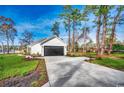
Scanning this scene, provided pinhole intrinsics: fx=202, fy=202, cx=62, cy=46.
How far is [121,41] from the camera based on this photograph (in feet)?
22.7

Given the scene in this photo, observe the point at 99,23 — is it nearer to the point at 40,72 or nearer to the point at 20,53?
the point at 40,72

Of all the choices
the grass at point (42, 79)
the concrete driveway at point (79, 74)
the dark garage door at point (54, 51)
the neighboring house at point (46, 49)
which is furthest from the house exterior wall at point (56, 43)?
the grass at point (42, 79)

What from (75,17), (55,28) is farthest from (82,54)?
(55,28)

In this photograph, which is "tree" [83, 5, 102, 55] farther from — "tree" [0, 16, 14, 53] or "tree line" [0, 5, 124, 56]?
"tree" [0, 16, 14, 53]

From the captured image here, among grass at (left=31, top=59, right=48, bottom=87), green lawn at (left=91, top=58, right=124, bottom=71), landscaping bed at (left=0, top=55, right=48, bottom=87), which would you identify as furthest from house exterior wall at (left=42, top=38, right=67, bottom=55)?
grass at (left=31, top=59, right=48, bottom=87)

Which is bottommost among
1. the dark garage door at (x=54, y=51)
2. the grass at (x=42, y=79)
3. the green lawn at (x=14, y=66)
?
the grass at (x=42, y=79)

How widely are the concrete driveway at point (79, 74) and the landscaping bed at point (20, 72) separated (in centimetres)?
29

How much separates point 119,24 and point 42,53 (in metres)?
3.36

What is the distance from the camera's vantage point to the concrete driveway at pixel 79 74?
559cm

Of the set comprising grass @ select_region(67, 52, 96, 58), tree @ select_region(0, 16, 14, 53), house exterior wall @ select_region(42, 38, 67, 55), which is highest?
tree @ select_region(0, 16, 14, 53)

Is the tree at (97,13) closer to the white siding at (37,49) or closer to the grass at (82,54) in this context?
the grass at (82,54)

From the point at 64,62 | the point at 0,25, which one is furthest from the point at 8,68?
the point at 64,62

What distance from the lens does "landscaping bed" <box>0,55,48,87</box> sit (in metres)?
5.88
